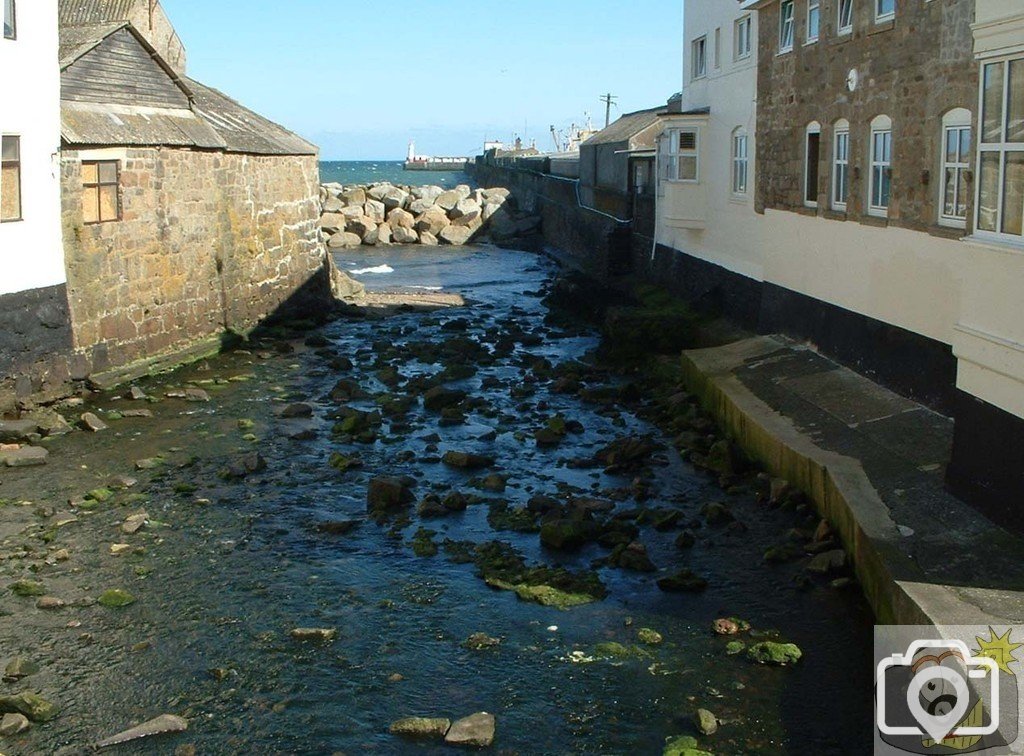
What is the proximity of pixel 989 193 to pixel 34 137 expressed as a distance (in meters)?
13.1

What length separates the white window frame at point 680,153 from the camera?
2441 centimetres

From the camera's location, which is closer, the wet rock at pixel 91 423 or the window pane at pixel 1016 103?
the window pane at pixel 1016 103

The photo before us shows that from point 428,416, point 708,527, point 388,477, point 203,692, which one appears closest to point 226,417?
point 428,416

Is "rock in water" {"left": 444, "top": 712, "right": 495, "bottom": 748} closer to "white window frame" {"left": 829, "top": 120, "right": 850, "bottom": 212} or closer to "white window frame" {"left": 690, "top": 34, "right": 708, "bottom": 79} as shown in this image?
"white window frame" {"left": 829, "top": 120, "right": 850, "bottom": 212}

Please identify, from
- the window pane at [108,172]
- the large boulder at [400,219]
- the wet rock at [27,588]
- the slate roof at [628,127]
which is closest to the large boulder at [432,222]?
the large boulder at [400,219]

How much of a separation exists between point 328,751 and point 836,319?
36.6ft

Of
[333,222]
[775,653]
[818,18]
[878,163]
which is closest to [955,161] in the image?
[878,163]

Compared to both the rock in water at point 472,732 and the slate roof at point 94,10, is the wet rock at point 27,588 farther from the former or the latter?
the slate roof at point 94,10

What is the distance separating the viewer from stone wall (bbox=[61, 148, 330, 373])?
18469 millimetres

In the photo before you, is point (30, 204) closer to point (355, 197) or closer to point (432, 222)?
point (432, 222)

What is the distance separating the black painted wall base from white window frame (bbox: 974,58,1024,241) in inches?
55.2

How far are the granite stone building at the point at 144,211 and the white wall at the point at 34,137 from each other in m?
0.06

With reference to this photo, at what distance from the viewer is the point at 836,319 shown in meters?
16.6

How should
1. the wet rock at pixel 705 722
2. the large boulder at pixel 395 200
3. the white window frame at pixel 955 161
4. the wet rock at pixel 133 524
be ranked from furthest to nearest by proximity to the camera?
1. the large boulder at pixel 395 200
2. the white window frame at pixel 955 161
3. the wet rock at pixel 133 524
4. the wet rock at pixel 705 722
